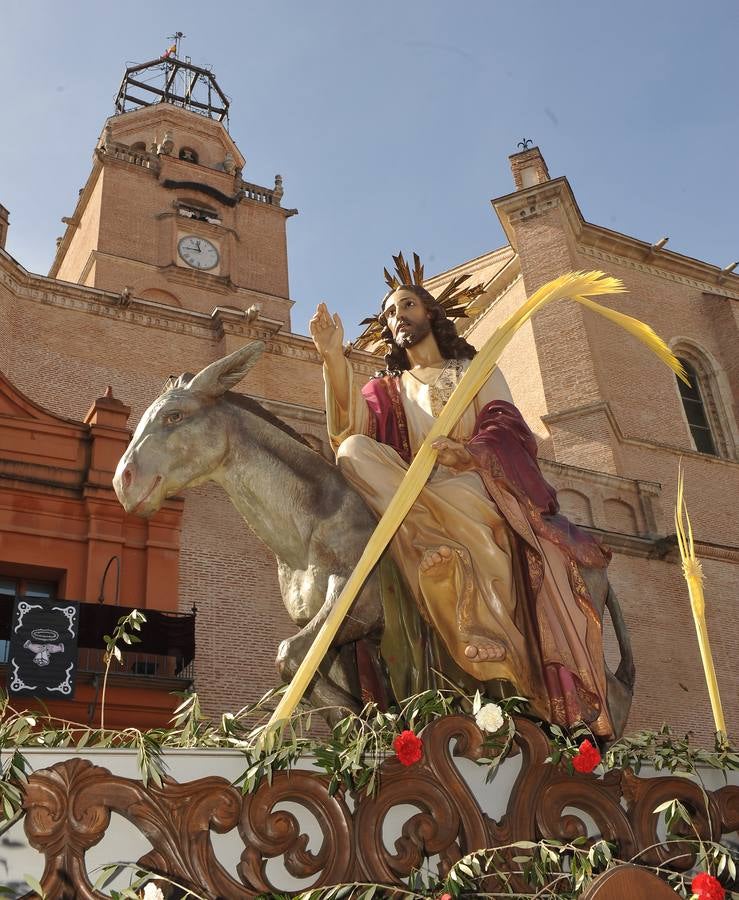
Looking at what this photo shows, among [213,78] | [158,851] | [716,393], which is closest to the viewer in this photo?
[158,851]

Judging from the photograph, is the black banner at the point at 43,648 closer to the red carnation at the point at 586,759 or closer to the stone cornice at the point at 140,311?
the red carnation at the point at 586,759

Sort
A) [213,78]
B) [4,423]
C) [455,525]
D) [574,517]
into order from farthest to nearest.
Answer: [213,78]
[574,517]
[4,423]
[455,525]

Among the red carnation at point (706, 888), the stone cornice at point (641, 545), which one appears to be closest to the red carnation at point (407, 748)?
the red carnation at point (706, 888)

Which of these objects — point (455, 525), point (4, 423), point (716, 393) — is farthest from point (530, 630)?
point (716, 393)

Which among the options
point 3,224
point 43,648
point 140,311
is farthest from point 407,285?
point 3,224

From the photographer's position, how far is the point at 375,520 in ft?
16.1

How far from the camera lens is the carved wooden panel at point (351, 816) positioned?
3170 mm

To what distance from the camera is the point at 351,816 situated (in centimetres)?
350

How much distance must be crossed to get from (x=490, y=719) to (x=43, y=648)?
9620mm

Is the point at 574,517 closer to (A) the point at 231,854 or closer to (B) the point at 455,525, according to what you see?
(B) the point at 455,525

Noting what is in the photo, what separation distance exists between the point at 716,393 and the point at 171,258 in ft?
58.7

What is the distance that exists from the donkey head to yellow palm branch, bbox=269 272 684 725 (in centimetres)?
95

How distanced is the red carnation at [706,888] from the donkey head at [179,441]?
2.80 metres

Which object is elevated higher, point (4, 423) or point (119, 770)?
point (4, 423)
